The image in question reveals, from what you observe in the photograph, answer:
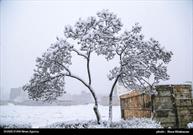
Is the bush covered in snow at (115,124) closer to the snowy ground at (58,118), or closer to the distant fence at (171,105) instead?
the snowy ground at (58,118)

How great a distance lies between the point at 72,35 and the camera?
8.43 m

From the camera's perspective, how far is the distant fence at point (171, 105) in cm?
835

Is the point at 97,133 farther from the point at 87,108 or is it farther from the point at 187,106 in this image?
the point at 187,106

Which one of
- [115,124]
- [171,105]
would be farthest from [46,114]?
[171,105]

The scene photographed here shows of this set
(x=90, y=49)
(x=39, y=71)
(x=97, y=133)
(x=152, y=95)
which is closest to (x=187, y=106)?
(x=152, y=95)

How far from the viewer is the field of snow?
813 centimetres

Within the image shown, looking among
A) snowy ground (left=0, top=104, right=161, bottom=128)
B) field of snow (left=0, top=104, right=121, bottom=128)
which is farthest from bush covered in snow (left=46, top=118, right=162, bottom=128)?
field of snow (left=0, top=104, right=121, bottom=128)

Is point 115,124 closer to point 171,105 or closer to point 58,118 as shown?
point 58,118

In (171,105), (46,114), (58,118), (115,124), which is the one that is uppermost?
(171,105)

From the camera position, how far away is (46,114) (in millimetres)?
8406

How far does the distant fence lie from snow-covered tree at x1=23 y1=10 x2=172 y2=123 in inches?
18.9

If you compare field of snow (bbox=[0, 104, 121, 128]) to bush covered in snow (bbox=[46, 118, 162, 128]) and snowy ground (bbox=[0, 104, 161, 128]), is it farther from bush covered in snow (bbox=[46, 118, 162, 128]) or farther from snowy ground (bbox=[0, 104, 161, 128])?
bush covered in snow (bbox=[46, 118, 162, 128])

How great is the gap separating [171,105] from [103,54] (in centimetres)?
273

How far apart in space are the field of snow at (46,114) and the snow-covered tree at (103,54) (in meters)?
0.28
